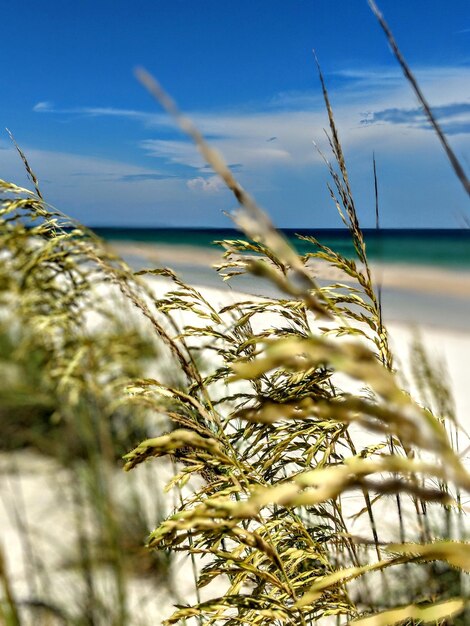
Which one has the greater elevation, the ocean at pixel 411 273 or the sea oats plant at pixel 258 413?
the ocean at pixel 411 273

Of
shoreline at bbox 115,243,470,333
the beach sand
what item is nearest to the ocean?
shoreline at bbox 115,243,470,333

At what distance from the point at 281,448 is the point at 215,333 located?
1.22 ft

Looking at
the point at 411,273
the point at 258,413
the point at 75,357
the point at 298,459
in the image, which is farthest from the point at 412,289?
the point at 258,413

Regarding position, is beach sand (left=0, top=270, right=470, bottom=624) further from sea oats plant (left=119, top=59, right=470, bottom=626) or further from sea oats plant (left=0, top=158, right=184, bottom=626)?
sea oats plant (left=119, top=59, right=470, bottom=626)

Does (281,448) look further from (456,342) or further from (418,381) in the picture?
(456,342)

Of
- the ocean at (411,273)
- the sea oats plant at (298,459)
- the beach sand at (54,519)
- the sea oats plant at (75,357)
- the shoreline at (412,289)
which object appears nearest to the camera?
the sea oats plant at (298,459)

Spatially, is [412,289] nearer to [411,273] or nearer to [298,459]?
[411,273]

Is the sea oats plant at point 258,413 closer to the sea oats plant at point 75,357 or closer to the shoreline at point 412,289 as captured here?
the sea oats plant at point 75,357

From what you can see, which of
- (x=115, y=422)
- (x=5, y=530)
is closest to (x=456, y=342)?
(x=115, y=422)

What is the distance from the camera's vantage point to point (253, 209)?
1.57ft

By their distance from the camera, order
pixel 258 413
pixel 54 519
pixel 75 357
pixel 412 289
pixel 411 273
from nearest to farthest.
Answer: pixel 258 413, pixel 75 357, pixel 54 519, pixel 412 289, pixel 411 273

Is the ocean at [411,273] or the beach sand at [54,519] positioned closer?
the beach sand at [54,519]

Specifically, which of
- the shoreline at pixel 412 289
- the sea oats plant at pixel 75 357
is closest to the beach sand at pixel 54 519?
the sea oats plant at pixel 75 357

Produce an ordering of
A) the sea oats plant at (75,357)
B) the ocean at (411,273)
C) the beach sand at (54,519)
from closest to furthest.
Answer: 1. the sea oats plant at (75,357)
2. the beach sand at (54,519)
3. the ocean at (411,273)
